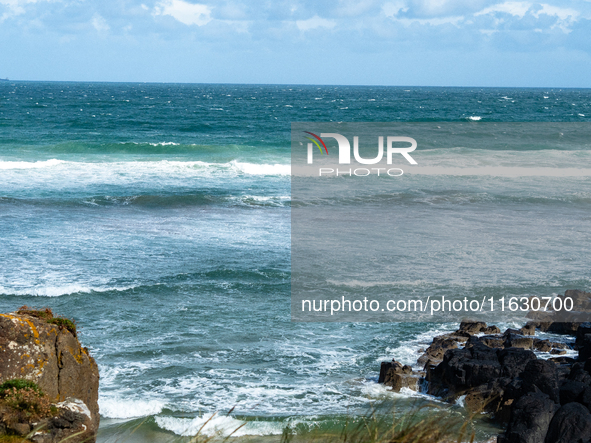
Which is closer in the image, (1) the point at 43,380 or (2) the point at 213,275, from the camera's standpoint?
(1) the point at 43,380

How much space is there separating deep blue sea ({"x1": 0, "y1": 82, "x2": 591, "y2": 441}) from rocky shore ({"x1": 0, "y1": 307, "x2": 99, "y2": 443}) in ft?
4.34

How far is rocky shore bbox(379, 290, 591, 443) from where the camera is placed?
24.3 ft

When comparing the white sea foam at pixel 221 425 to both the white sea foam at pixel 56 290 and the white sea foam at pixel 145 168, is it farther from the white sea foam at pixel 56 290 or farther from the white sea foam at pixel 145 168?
the white sea foam at pixel 145 168

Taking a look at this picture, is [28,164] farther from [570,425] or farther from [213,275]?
[570,425]

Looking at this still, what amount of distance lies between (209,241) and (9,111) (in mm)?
51986

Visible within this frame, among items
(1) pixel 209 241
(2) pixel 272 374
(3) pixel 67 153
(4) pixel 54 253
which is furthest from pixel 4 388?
(3) pixel 67 153

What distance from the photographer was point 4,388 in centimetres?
593

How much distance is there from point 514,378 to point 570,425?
1.78 meters

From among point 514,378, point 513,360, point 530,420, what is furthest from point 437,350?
point 530,420

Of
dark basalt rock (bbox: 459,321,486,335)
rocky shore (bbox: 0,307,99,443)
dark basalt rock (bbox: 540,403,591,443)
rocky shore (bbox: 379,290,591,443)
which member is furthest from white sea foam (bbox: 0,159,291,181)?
dark basalt rock (bbox: 540,403,591,443)

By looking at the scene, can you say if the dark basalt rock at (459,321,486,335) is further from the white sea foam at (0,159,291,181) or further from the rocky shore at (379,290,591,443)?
the white sea foam at (0,159,291,181)

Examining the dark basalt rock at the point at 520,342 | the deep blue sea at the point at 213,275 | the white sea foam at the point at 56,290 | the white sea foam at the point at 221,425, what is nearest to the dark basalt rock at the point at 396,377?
the deep blue sea at the point at 213,275

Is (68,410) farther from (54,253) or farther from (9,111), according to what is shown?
(9,111)

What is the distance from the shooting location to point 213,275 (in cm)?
1495
